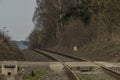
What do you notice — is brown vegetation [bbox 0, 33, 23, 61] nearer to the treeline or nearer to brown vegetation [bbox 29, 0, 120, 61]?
brown vegetation [bbox 29, 0, 120, 61]

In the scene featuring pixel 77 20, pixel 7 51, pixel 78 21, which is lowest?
pixel 7 51

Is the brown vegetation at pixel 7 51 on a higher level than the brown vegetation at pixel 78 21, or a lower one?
lower

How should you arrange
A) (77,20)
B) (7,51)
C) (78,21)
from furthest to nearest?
(77,20) → (78,21) → (7,51)

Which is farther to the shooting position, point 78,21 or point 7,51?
point 78,21

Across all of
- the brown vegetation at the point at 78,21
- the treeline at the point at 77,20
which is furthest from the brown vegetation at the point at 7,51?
the treeline at the point at 77,20

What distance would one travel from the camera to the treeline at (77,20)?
142ft

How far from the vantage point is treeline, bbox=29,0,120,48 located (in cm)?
4318

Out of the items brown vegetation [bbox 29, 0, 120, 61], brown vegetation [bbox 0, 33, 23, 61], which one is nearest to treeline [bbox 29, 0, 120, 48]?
brown vegetation [bbox 29, 0, 120, 61]

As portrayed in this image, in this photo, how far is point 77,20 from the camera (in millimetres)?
58531

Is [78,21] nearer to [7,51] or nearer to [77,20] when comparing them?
[77,20]

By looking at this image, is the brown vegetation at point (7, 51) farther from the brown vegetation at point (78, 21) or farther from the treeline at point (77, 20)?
the treeline at point (77, 20)

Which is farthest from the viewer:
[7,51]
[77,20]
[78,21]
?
[77,20]

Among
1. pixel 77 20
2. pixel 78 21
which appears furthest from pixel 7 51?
pixel 77 20

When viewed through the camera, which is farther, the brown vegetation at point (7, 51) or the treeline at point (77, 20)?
the treeline at point (77, 20)
